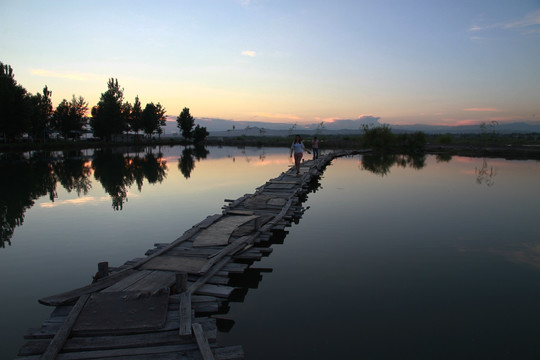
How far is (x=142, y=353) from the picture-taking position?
369 centimetres

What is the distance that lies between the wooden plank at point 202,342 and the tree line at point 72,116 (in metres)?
47.4

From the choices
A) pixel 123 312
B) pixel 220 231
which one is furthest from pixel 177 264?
pixel 220 231

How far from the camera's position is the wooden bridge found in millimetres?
3756

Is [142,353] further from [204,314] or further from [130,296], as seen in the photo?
[204,314]

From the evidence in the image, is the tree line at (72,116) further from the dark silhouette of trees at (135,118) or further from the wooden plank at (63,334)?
the wooden plank at (63,334)

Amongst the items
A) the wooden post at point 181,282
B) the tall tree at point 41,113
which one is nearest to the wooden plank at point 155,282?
the wooden post at point 181,282

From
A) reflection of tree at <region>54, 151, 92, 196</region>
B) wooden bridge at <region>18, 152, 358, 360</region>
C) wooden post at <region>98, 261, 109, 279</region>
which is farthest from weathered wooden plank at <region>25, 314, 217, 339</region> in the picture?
reflection of tree at <region>54, 151, 92, 196</region>

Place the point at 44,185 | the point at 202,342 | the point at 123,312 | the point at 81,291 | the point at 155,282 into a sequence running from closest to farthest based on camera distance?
the point at 202,342 < the point at 123,312 < the point at 81,291 < the point at 155,282 < the point at 44,185

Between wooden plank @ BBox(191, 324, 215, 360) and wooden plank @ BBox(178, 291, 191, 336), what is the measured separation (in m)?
0.09

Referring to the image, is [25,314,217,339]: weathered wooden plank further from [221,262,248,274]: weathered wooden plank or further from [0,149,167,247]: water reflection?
[0,149,167,247]: water reflection

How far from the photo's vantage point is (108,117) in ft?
210

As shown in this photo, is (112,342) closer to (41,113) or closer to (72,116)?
(41,113)

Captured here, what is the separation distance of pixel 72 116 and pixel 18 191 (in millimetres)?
53541

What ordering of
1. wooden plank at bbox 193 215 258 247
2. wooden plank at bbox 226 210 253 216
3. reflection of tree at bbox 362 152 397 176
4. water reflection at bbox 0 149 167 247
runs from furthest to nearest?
reflection of tree at bbox 362 152 397 176 → water reflection at bbox 0 149 167 247 → wooden plank at bbox 226 210 253 216 → wooden plank at bbox 193 215 258 247
